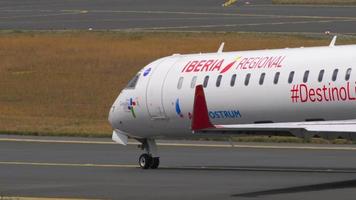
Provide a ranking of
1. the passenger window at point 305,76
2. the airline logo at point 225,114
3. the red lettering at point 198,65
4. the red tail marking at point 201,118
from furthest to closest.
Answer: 1. the red lettering at point 198,65
2. the airline logo at point 225,114
3. the passenger window at point 305,76
4. the red tail marking at point 201,118

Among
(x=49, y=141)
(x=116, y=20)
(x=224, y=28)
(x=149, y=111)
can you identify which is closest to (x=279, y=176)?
(x=149, y=111)

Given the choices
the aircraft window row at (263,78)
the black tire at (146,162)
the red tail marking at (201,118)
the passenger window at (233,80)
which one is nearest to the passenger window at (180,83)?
the aircraft window row at (263,78)

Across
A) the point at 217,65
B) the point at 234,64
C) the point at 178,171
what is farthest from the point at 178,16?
the point at 234,64

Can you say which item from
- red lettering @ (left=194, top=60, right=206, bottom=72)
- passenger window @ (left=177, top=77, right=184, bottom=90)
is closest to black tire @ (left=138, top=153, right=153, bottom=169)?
passenger window @ (left=177, top=77, right=184, bottom=90)

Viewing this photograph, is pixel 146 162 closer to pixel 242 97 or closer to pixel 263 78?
pixel 242 97

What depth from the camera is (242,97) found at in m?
26.1

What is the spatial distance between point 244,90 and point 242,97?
13 cm

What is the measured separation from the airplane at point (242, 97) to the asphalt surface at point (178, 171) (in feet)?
2.98

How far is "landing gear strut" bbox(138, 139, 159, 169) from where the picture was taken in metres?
28.1

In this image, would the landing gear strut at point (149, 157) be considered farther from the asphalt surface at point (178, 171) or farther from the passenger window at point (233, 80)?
the passenger window at point (233, 80)

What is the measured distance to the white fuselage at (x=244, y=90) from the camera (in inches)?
963

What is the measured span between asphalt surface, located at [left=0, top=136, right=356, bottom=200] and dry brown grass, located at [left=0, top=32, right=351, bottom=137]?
7.57m

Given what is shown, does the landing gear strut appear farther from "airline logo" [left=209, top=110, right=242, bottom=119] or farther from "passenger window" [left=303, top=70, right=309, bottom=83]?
"passenger window" [left=303, top=70, right=309, bottom=83]

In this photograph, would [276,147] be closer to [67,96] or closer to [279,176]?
[279,176]
